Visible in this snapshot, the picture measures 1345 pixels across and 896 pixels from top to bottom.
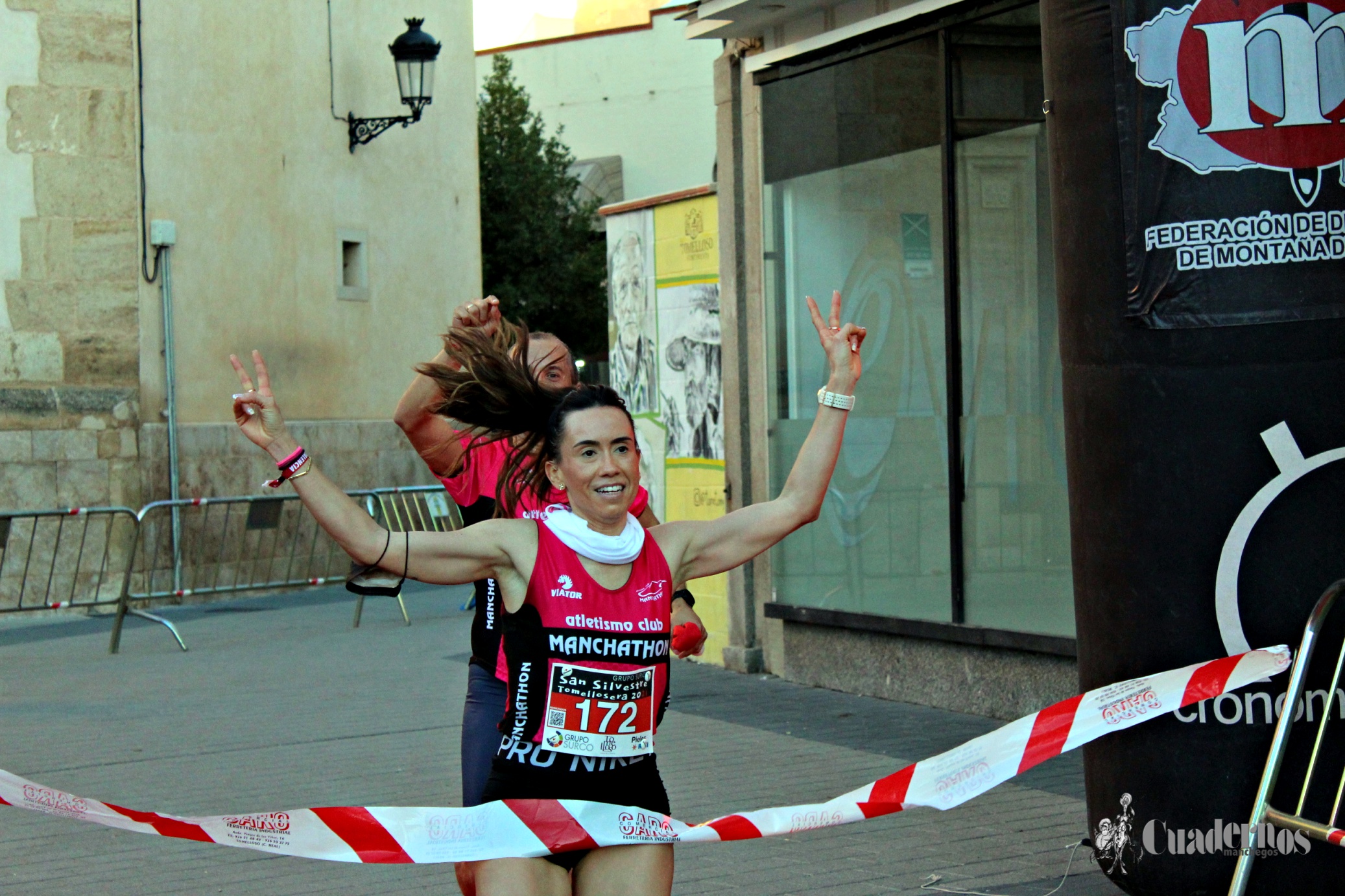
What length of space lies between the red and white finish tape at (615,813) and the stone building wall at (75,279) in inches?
471

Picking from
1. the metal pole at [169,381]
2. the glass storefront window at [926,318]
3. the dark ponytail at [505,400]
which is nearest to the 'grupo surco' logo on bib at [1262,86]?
the dark ponytail at [505,400]

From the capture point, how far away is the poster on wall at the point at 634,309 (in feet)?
37.1

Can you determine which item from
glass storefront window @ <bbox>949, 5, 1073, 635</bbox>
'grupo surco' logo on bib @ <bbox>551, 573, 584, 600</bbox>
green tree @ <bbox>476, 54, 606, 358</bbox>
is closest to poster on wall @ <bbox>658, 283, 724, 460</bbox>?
glass storefront window @ <bbox>949, 5, 1073, 635</bbox>

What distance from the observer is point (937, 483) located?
9.00m

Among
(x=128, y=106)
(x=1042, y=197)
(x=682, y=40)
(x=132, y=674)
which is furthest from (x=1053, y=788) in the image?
(x=682, y=40)

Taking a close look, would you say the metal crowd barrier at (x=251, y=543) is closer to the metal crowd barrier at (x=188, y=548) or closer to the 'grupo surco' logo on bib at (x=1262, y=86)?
the metal crowd barrier at (x=188, y=548)

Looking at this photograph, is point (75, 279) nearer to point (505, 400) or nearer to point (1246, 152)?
point (505, 400)

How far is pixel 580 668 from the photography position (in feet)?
12.2

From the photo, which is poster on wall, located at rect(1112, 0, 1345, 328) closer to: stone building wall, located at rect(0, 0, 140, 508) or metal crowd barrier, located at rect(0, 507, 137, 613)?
metal crowd barrier, located at rect(0, 507, 137, 613)

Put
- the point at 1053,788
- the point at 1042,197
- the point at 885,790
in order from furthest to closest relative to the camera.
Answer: the point at 1042,197 → the point at 1053,788 → the point at 885,790

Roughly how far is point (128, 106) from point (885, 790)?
45.5 ft

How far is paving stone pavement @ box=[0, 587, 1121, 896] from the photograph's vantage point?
19.1 ft

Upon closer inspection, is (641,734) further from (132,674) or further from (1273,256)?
(132,674)

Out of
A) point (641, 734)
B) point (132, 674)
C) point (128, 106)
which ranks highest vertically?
point (128, 106)
